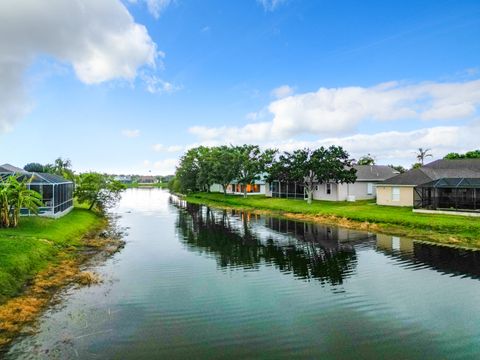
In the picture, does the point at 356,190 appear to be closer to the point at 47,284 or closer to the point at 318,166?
the point at 318,166

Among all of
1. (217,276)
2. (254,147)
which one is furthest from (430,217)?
(254,147)

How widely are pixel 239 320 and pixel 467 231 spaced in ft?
72.4

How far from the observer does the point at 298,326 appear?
12156 mm

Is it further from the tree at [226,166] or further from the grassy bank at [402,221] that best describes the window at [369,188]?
the tree at [226,166]

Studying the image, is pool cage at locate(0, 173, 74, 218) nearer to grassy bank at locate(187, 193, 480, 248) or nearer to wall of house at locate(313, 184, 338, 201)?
grassy bank at locate(187, 193, 480, 248)

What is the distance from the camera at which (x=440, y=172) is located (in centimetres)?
4241

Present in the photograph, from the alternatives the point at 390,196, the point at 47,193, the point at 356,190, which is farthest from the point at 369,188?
the point at 47,193

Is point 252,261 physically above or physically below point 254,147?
below

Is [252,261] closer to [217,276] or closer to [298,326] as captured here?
[217,276]

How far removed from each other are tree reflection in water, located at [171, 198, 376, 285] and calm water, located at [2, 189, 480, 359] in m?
0.17

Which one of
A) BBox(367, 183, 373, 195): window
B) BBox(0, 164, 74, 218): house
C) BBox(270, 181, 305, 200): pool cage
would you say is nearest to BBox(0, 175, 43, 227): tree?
BBox(0, 164, 74, 218): house

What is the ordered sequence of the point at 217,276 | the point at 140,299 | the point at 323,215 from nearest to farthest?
1. the point at 140,299
2. the point at 217,276
3. the point at 323,215

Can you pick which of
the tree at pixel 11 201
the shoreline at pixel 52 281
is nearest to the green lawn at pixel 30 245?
the shoreline at pixel 52 281

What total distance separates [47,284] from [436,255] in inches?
831
